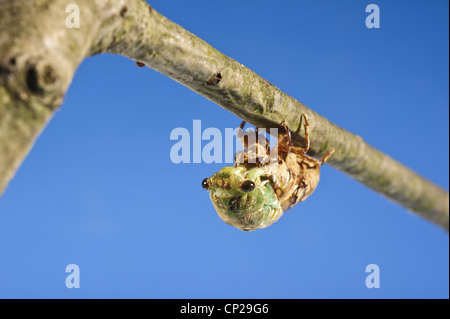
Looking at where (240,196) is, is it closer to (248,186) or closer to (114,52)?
(248,186)

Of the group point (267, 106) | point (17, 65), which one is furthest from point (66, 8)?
point (267, 106)

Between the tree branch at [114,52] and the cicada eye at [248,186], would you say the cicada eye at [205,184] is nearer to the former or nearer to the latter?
the cicada eye at [248,186]

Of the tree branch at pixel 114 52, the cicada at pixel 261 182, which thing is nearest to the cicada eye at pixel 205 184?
the cicada at pixel 261 182

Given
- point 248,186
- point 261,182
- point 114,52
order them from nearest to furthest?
1. point 114,52
2. point 248,186
3. point 261,182

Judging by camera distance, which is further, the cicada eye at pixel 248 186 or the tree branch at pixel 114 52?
the cicada eye at pixel 248 186

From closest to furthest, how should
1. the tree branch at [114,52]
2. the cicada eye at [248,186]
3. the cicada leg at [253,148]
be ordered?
1. the tree branch at [114,52]
2. the cicada eye at [248,186]
3. the cicada leg at [253,148]

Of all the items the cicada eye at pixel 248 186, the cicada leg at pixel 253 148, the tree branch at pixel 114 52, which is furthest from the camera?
the cicada leg at pixel 253 148

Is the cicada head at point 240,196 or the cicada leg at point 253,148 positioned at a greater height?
the cicada leg at point 253,148

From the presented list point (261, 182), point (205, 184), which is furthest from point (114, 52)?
point (261, 182)
